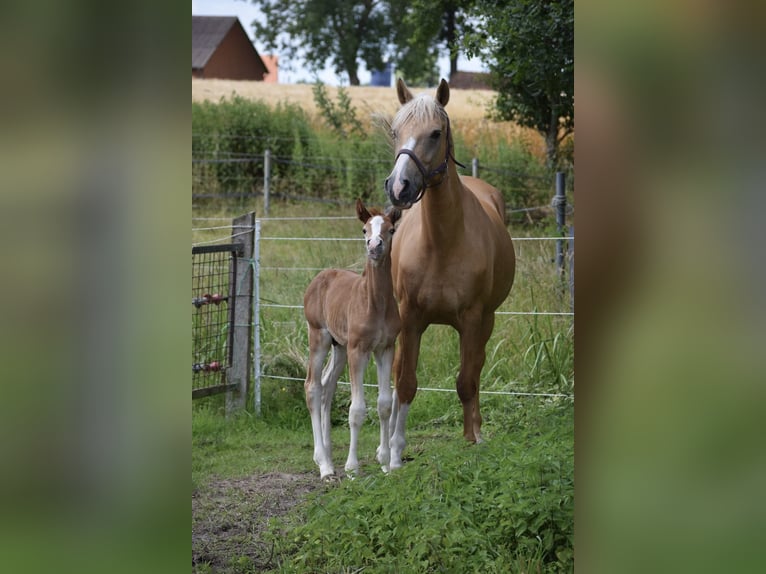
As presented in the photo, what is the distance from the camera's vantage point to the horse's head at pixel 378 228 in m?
3.76

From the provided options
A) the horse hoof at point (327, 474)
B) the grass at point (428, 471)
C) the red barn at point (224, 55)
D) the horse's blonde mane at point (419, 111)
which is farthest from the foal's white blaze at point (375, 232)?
the red barn at point (224, 55)

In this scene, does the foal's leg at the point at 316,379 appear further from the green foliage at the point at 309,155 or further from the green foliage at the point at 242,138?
the green foliage at the point at 242,138

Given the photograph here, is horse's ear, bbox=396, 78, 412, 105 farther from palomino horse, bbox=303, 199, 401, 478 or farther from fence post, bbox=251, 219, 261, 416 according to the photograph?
fence post, bbox=251, 219, 261, 416

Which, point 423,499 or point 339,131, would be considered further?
point 339,131

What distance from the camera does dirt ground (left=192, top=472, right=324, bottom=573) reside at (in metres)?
3.23

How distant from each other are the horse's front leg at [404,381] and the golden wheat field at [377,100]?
6.18m

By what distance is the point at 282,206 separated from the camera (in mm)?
10172

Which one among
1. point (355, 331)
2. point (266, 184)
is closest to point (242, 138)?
point (266, 184)

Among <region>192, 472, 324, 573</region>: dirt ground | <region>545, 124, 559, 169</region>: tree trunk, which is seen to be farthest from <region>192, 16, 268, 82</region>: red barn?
<region>192, 472, 324, 573</region>: dirt ground

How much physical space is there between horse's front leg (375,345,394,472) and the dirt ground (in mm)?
331
